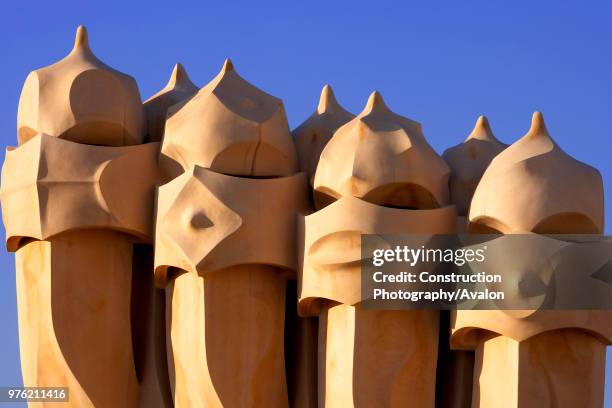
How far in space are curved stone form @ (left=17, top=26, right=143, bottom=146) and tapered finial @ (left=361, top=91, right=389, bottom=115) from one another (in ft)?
11.2

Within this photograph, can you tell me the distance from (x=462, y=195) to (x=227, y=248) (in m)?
3.30

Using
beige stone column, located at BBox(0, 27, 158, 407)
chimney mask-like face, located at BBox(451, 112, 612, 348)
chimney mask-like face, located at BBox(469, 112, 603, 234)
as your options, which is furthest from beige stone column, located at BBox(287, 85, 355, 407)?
chimney mask-like face, located at BBox(469, 112, 603, 234)

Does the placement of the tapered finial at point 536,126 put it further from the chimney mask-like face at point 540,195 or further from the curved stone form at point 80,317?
the curved stone form at point 80,317

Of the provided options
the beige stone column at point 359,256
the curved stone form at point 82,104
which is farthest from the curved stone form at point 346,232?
the curved stone form at point 82,104

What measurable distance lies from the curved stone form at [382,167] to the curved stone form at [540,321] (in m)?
1.09

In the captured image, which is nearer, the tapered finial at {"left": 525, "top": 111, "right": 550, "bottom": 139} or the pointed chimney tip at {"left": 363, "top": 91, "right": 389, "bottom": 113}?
the tapered finial at {"left": 525, "top": 111, "right": 550, "bottom": 139}

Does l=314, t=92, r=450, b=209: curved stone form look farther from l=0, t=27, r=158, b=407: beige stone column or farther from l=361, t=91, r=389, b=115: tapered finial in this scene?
l=0, t=27, r=158, b=407: beige stone column

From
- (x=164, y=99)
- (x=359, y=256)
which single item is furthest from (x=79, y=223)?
(x=359, y=256)

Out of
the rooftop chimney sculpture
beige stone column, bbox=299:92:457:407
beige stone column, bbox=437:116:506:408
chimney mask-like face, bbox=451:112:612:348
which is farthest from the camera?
beige stone column, bbox=437:116:506:408

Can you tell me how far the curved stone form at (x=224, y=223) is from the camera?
71.1 feet

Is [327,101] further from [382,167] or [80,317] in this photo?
[80,317]

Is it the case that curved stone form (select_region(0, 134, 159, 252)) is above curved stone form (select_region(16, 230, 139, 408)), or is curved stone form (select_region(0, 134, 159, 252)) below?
above

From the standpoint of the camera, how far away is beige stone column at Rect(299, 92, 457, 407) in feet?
68.7

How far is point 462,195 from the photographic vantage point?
22.2 metres
